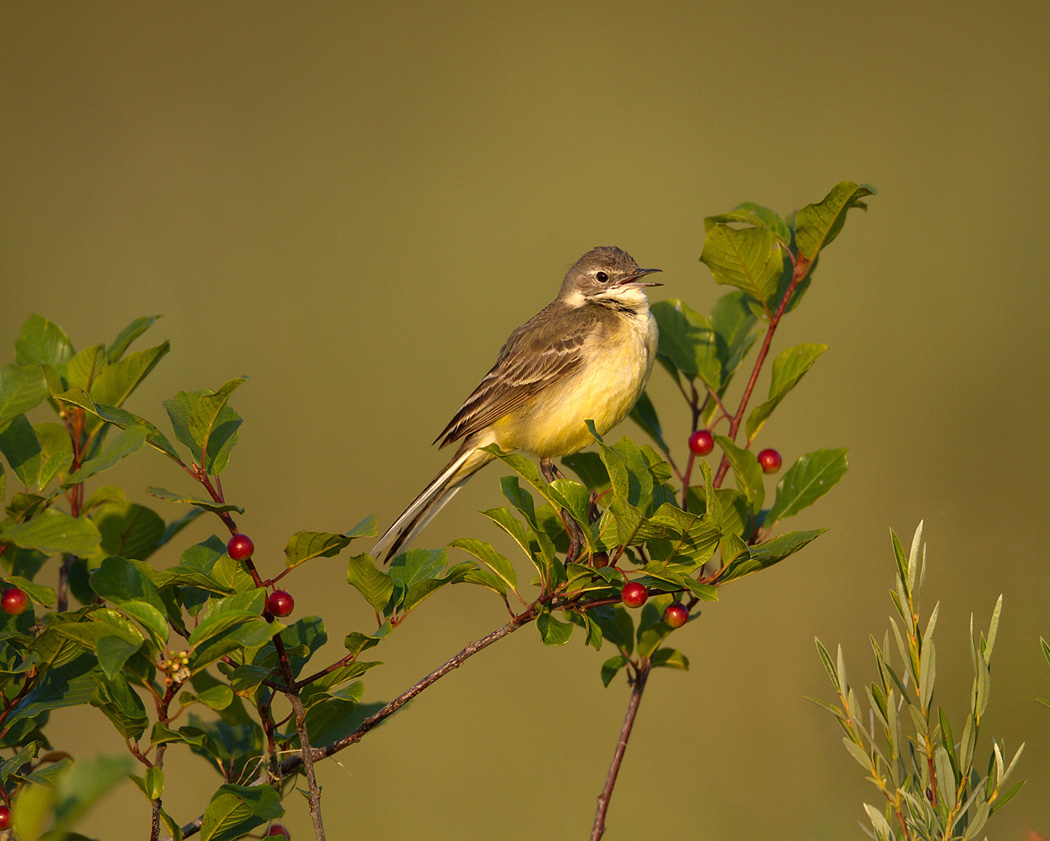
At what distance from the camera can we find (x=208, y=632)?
6.19ft

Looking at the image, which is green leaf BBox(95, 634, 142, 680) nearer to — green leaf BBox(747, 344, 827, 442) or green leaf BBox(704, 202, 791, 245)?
green leaf BBox(747, 344, 827, 442)

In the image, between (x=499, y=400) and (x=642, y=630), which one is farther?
(x=499, y=400)

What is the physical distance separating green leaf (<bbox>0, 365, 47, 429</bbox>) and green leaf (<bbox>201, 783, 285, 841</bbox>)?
3.00 ft

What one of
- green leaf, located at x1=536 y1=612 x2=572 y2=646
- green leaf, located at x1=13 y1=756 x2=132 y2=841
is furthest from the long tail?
green leaf, located at x1=13 y1=756 x2=132 y2=841

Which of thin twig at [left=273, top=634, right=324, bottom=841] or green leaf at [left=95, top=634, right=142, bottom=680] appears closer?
green leaf at [left=95, top=634, right=142, bottom=680]

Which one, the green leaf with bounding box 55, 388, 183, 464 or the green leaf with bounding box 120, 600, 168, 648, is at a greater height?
the green leaf with bounding box 55, 388, 183, 464

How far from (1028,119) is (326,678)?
1196 centimetres

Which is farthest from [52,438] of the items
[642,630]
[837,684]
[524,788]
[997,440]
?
[997,440]

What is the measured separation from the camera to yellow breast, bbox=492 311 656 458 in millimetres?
5109

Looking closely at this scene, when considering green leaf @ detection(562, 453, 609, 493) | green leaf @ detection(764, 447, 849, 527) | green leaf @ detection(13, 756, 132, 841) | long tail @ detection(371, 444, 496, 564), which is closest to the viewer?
green leaf @ detection(13, 756, 132, 841)

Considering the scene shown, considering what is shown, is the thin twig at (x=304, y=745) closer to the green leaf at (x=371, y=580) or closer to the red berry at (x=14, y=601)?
the green leaf at (x=371, y=580)

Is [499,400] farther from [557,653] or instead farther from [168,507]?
[168,507]

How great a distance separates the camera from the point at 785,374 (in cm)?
308

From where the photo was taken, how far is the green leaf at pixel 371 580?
91.0 inches
